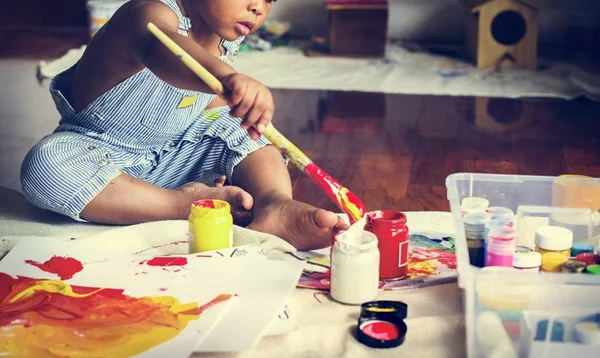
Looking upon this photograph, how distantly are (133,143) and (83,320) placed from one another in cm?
49

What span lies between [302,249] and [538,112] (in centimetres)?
113

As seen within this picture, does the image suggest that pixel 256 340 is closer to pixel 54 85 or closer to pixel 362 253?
pixel 362 253

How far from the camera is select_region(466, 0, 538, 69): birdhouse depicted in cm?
263

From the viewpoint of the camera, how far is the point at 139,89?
1.41 metres

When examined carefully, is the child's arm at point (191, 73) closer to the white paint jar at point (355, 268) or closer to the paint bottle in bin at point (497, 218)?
the white paint jar at point (355, 268)

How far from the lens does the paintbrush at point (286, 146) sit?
1.08m

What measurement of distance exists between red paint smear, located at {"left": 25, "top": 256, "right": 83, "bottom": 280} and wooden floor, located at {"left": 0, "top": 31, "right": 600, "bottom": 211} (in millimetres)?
496

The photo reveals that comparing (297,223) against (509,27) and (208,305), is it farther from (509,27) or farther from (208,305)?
(509,27)

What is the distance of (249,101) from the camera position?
1071 mm

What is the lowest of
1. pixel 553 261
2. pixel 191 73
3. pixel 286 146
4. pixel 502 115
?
pixel 502 115

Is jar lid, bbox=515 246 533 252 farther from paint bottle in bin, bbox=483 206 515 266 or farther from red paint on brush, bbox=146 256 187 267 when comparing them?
red paint on brush, bbox=146 256 187 267

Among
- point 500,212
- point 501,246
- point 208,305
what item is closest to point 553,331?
point 501,246

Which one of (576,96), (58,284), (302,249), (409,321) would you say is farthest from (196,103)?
(576,96)

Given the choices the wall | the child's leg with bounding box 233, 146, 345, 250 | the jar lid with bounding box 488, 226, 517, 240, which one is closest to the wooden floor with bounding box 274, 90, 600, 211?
the child's leg with bounding box 233, 146, 345, 250
